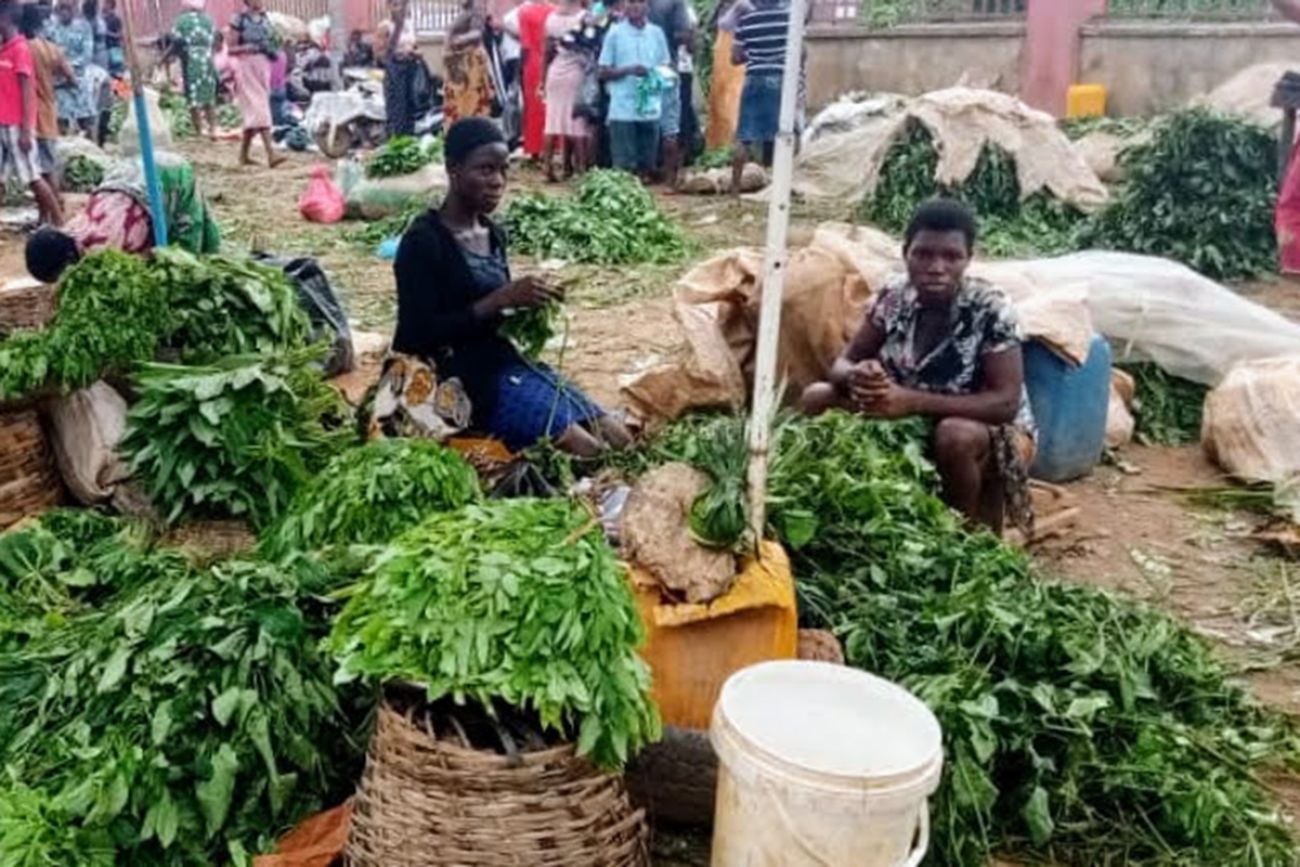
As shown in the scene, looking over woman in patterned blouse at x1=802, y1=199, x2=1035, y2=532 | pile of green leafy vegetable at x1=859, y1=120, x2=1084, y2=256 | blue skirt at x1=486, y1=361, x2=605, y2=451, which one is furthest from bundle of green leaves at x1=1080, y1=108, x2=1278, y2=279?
blue skirt at x1=486, y1=361, x2=605, y2=451

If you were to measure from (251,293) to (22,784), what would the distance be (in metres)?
1.88

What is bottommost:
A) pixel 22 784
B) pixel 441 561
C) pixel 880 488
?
pixel 22 784

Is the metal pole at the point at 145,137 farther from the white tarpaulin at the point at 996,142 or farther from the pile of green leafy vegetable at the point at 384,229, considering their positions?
the white tarpaulin at the point at 996,142

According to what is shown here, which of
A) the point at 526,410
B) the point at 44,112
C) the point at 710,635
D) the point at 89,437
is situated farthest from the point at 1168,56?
the point at 710,635

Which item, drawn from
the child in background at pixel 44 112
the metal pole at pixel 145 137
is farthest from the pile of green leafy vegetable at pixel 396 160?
the metal pole at pixel 145 137

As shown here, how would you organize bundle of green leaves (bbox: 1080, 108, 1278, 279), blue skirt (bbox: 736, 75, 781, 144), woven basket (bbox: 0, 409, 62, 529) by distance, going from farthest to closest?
blue skirt (bbox: 736, 75, 781, 144) < bundle of green leaves (bbox: 1080, 108, 1278, 279) < woven basket (bbox: 0, 409, 62, 529)

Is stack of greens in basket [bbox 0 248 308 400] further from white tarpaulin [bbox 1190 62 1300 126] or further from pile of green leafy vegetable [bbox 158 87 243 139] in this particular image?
pile of green leafy vegetable [bbox 158 87 243 139]

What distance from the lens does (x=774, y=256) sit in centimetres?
246

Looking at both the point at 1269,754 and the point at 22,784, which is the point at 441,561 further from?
the point at 1269,754

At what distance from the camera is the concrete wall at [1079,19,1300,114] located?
11969 mm

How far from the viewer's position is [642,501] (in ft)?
8.68

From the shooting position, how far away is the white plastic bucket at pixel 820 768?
2062 mm

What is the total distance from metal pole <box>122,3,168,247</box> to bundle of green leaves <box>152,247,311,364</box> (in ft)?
2.07

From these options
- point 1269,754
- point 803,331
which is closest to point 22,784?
point 1269,754
